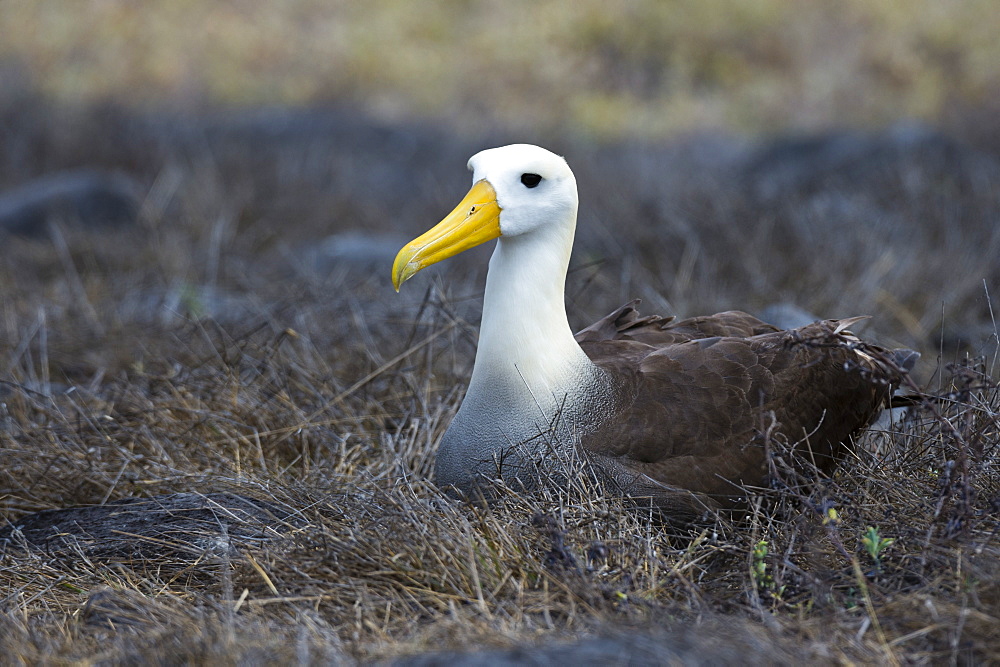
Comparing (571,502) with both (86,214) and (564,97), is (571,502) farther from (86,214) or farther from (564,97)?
(564,97)

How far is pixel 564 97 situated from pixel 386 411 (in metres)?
9.45

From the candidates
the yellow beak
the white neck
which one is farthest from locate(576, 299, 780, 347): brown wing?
the yellow beak

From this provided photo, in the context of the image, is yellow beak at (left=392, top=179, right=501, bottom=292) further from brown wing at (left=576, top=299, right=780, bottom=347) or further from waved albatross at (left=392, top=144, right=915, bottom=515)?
brown wing at (left=576, top=299, right=780, bottom=347)

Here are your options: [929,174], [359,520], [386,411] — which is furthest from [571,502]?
[929,174]

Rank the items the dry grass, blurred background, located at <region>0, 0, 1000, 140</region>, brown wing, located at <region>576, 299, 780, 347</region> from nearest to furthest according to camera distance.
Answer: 1. the dry grass
2. brown wing, located at <region>576, 299, 780, 347</region>
3. blurred background, located at <region>0, 0, 1000, 140</region>

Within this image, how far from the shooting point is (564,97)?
12.8m

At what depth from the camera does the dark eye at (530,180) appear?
2.96 metres

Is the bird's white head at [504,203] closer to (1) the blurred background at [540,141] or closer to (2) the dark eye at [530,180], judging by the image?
(2) the dark eye at [530,180]

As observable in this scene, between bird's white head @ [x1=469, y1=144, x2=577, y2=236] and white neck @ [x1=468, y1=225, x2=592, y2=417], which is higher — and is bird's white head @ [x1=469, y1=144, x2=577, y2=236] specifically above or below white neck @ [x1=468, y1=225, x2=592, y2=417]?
above

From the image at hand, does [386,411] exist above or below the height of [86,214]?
above

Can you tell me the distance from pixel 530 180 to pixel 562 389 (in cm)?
58

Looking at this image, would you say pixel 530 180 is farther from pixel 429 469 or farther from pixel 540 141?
pixel 540 141

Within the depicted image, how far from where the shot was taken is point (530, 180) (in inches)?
117

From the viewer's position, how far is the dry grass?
2.16m
